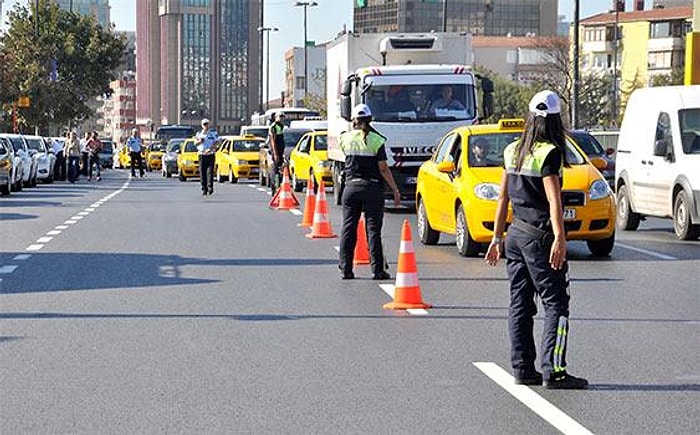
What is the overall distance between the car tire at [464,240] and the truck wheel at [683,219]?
4.04 meters

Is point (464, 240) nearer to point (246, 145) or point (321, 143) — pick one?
point (321, 143)

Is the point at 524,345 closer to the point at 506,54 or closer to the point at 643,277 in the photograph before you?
the point at 643,277

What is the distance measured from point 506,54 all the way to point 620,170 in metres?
153

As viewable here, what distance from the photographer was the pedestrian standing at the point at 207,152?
119 feet

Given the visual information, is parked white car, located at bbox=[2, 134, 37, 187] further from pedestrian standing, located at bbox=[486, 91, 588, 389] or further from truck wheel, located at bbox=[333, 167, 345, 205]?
pedestrian standing, located at bbox=[486, 91, 588, 389]

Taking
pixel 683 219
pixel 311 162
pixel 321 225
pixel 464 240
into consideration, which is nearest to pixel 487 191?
pixel 464 240

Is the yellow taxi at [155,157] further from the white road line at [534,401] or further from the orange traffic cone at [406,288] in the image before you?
the white road line at [534,401]

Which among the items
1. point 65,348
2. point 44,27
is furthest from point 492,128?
point 44,27

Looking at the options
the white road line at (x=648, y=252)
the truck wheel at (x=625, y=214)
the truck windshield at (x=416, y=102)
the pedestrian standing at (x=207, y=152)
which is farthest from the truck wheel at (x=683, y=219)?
the pedestrian standing at (x=207, y=152)

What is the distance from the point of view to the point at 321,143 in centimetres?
3838

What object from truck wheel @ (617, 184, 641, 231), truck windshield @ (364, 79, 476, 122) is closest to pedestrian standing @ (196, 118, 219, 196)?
truck windshield @ (364, 79, 476, 122)

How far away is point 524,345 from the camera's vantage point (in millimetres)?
9305

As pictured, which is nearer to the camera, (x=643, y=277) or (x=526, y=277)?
(x=526, y=277)

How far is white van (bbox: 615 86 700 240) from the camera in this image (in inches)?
850
